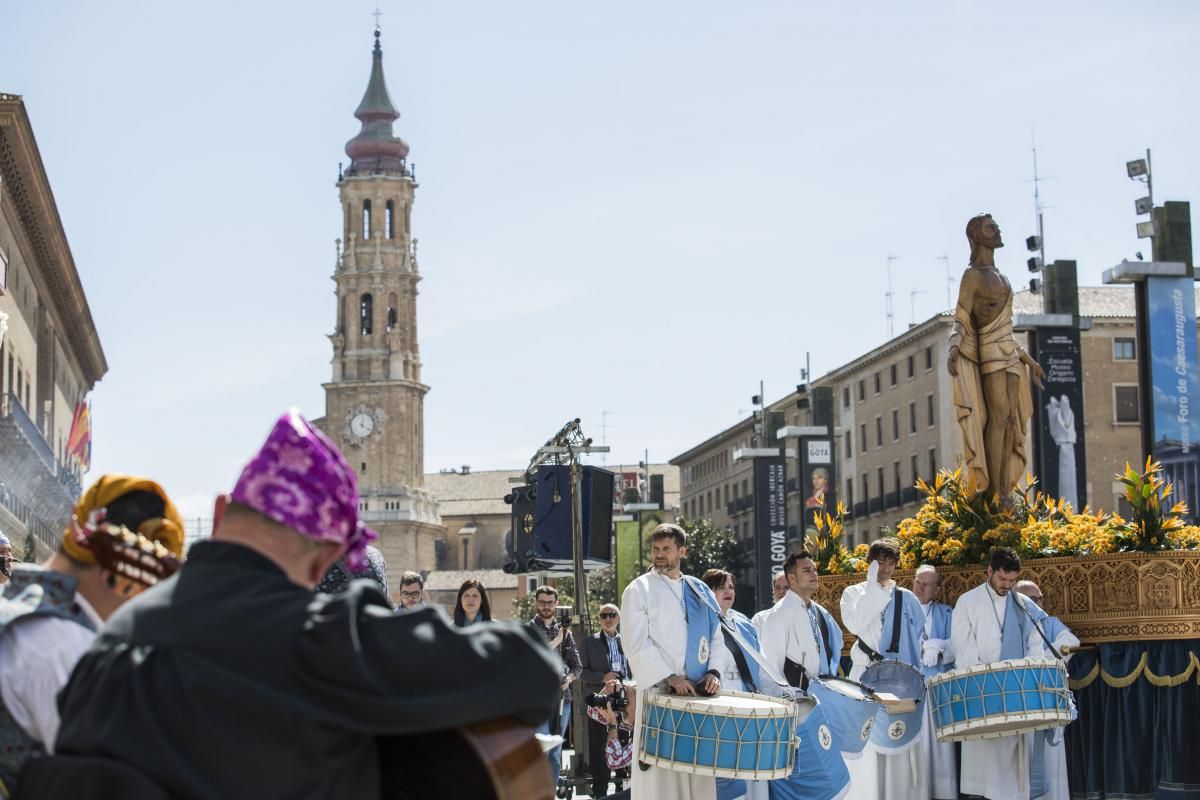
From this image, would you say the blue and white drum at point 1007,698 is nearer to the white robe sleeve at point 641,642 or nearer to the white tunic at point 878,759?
the white tunic at point 878,759

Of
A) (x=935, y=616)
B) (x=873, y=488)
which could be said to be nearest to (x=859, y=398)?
(x=873, y=488)

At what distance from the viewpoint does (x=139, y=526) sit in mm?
4871

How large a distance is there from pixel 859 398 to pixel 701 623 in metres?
86.6

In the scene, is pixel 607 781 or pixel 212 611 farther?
pixel 607 781

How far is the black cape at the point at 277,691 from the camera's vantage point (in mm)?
3779

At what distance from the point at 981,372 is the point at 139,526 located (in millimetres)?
12471

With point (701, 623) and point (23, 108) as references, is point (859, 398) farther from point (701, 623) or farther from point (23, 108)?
point (701, 623)

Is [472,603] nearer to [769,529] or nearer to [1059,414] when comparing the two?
[1059,414]

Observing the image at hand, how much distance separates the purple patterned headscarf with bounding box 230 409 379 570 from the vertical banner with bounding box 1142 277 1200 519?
71.9 feet

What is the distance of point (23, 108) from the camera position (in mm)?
46656

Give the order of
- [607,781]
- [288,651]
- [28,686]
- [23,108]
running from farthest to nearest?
1. [23,108]
2. [607,781]
3. [28,686]
4. [288,651]

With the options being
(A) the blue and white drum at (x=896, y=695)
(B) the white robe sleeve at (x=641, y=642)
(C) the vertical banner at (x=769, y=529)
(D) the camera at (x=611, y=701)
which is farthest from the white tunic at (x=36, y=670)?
(C) the vertical banner at (x=769, y=529)

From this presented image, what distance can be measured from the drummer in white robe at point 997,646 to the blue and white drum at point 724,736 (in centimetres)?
307

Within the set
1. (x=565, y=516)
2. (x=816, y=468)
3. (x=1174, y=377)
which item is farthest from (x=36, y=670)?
(x=816, y=468)
